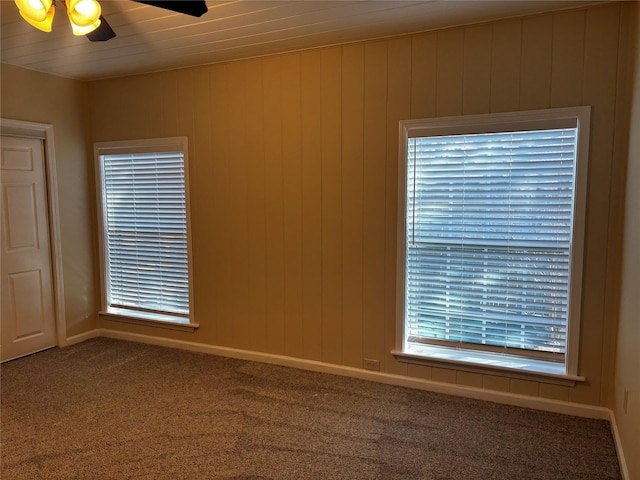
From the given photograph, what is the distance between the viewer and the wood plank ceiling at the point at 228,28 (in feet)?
8.92

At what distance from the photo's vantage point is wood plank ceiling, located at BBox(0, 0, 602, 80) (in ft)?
8.92

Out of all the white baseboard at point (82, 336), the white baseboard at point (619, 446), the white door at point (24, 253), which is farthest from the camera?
the white baseboard at point (82, 336)

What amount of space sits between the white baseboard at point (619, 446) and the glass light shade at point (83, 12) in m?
3.39

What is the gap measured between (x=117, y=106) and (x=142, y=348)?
2382 millimetres

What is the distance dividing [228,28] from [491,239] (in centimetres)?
234

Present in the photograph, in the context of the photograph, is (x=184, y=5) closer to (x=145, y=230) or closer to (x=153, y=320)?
(x=145, y=230)

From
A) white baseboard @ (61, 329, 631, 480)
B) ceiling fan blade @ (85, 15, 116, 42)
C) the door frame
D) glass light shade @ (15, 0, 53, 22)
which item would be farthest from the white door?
glass light shade @ (15, 0, 53, 22)

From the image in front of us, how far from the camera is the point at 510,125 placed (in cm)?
295

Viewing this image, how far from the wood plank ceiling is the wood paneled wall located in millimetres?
162

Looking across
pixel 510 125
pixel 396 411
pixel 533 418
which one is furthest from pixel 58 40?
pixel 533 418

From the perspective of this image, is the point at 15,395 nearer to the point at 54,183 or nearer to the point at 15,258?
the point at 15,258

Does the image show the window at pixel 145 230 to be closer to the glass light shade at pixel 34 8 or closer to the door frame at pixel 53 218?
the door frame at pixel 53 218

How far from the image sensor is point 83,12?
205 cm

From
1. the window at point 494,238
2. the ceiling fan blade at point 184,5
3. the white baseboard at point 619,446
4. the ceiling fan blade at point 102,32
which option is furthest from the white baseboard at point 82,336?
the white baseboard at point 619,446
